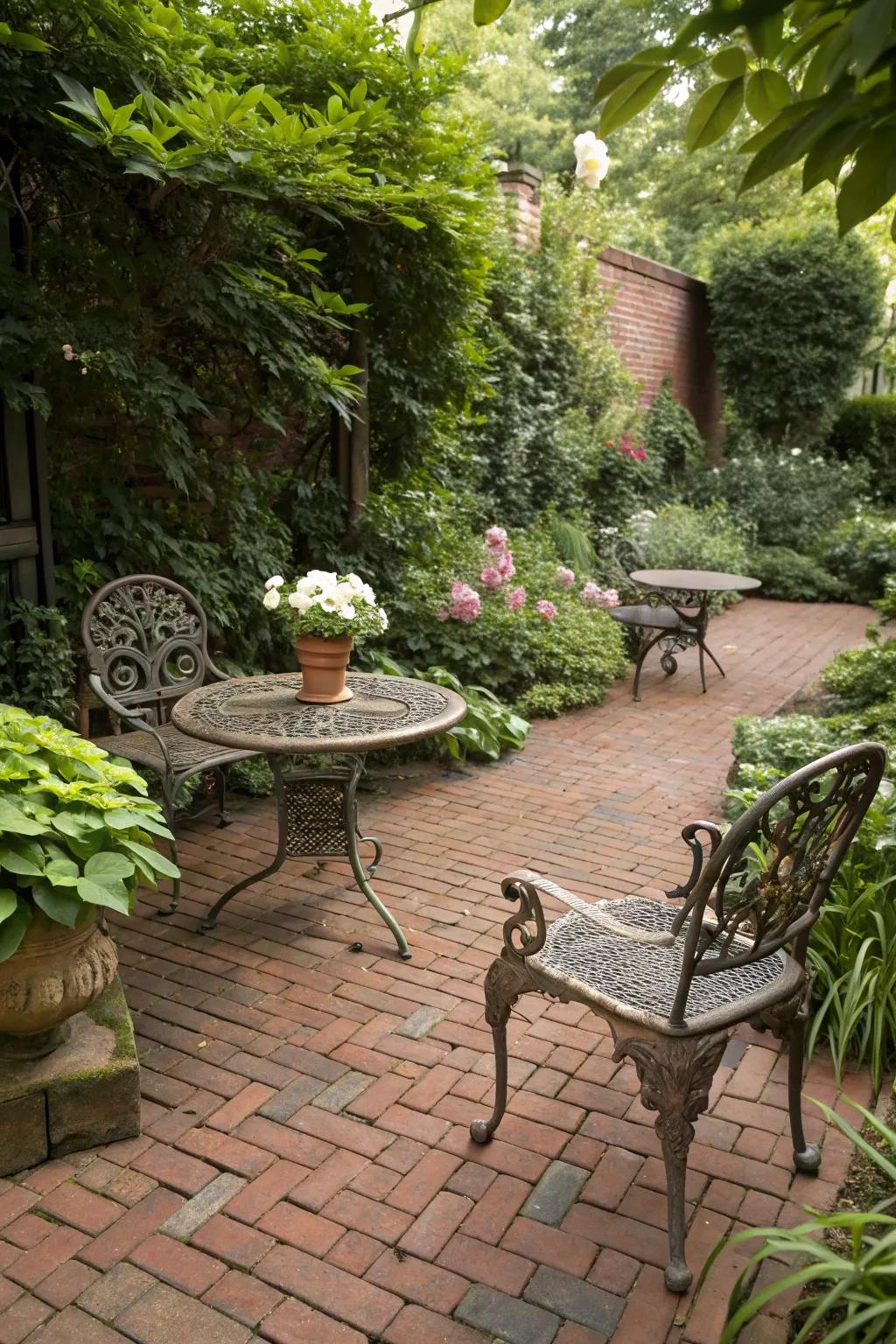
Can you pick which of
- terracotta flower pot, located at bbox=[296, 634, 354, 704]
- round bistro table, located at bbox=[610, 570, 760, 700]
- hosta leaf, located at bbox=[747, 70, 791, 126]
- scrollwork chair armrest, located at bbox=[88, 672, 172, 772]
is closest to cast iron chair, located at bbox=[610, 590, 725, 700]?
round bistro table, located at bbox=[610, 570, 760, 700]

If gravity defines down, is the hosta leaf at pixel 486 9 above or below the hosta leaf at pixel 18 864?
above

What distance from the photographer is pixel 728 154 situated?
18.9m

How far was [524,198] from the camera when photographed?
28.2 ft

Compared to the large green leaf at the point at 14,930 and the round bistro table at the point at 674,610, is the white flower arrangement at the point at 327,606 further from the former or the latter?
the round bistro table at the point at 674,610

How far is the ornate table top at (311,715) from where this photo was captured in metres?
3.33

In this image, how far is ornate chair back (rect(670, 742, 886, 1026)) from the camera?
196cm

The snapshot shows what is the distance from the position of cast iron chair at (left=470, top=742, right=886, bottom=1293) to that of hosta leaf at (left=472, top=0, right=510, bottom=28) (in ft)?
4.24

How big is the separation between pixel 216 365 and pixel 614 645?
3.33 metres

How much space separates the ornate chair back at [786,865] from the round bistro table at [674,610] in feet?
14.9

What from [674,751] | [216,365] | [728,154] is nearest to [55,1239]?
[216,365]

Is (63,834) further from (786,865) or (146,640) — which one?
(146,640)

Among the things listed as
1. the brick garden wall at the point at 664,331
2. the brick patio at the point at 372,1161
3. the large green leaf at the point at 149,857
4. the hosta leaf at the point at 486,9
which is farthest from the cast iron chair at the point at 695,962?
the brick garden wall at the point at 664,331

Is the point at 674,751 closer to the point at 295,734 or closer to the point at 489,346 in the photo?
the point at 295,734

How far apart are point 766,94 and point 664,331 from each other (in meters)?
11.3
